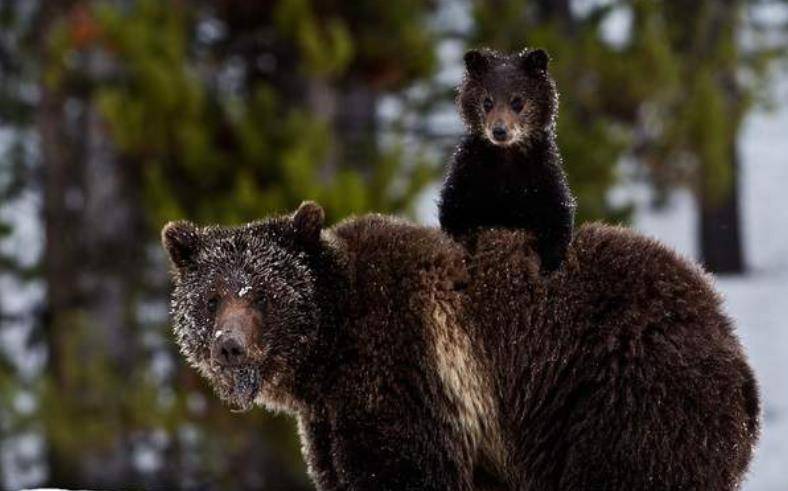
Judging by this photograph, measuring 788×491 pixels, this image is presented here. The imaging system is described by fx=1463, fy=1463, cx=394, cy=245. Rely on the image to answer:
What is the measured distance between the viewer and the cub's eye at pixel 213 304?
5.32m

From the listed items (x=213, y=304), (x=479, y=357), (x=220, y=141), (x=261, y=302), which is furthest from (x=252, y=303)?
(x=220, y=141)

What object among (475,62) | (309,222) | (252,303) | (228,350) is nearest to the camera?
(228,350)

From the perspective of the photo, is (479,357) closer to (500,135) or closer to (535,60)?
(500,135)

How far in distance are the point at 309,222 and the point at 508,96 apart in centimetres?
96

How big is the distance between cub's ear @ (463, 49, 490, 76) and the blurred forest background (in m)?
6.95

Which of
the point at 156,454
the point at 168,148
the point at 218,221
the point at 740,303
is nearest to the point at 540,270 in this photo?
the point at 218,221

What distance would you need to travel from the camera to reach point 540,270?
5324 mm

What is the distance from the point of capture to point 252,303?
17.4 feet

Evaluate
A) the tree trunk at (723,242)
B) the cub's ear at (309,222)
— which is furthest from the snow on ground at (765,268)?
the cub's ear at (309,222)

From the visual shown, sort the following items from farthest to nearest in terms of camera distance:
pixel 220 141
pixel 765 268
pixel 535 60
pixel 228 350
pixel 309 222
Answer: pixel 765 268, pixel 220 141, pixel 535 60, pixel 309 222, pixel 228 350

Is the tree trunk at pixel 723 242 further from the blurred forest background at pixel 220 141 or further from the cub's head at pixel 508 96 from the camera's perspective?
the cub's head at pixel 508 96

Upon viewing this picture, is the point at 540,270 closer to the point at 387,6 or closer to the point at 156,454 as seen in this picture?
the point at 387,6

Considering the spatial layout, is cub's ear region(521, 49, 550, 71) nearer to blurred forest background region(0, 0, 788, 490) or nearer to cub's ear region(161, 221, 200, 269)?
cub's ear region(161, 221, 200, 269)

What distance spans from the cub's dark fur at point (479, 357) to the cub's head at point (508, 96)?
49 cm
